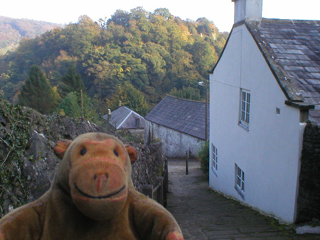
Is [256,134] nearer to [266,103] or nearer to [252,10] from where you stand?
[266,103]

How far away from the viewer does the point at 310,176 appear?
5.77 meters

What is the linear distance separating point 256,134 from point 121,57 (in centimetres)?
5512

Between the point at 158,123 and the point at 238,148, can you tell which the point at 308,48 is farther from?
the point at 158,123

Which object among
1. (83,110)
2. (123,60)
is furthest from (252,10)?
(123,60)

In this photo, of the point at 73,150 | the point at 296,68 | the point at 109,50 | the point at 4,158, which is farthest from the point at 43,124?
the point at 109,50

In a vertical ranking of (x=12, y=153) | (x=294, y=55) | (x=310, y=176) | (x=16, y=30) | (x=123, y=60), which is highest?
(x=16, y=30)

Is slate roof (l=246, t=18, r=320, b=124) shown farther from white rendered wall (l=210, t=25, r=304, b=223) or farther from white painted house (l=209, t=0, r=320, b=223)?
white rendered wall (l=210, t=25, r=304, b=223)

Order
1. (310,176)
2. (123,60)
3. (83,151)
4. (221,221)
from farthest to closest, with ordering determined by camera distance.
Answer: (123,60) < (221,221) < (310,176) < (83,151)

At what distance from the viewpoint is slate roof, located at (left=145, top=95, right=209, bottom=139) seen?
26.1 metres

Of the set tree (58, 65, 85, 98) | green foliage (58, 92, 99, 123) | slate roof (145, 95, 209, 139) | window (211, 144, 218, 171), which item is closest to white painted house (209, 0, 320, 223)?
window (211, 144, 218, 171)

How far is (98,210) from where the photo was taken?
1.69 meters

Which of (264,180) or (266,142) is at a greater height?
(266,142)

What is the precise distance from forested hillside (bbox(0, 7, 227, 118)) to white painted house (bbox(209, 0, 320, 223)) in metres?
39.8

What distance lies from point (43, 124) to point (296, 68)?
553 cm
